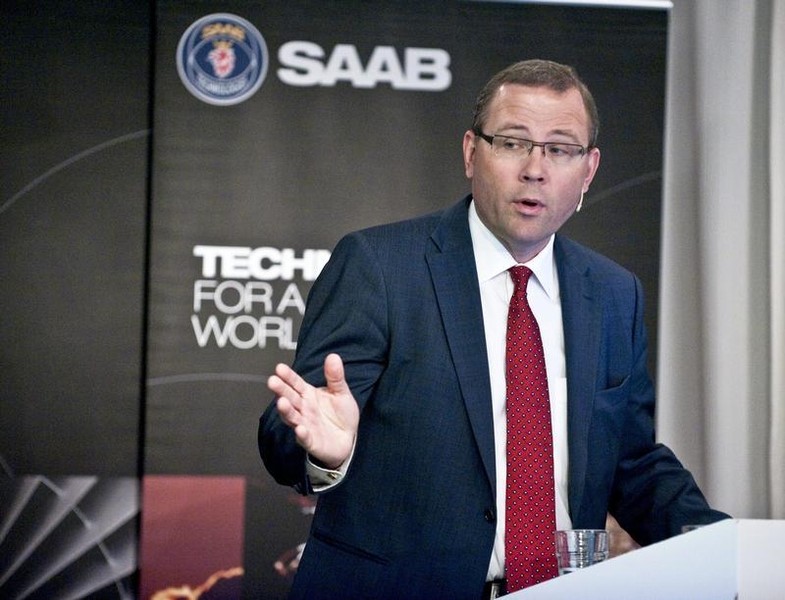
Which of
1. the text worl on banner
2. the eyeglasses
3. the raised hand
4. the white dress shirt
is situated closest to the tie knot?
the white dress shirt

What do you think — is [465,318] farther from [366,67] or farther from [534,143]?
[366,67]

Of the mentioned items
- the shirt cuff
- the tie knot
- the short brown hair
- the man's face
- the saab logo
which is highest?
the saab logo

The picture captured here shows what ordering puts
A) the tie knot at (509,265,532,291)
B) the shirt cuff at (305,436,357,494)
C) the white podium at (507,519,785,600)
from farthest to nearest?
the tie knot at (509,265,532,291)
the shirt cuff at (305,436,357,494)
the white podium at (507,519,785,600)

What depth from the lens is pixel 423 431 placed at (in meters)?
2.30

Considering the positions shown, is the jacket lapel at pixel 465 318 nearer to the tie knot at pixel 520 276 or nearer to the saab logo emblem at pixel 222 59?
the tie knot at pixel 520 276

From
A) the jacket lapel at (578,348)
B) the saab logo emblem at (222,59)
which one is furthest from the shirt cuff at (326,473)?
the saab logo emblem at (222,59)

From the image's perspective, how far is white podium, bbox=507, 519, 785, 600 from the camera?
1.52 meters

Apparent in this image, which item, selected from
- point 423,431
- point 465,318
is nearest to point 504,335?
point 465,318

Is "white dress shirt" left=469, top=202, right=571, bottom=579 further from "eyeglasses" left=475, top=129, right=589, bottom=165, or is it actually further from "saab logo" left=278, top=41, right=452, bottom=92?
"saab logo" left=278, top=41, right=452, bottom=92

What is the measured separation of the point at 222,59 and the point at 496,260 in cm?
236

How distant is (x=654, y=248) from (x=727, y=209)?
17.1 inches

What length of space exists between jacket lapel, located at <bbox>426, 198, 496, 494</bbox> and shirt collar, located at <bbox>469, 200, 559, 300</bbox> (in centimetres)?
4

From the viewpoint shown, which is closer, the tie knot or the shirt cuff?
the shirt cuff

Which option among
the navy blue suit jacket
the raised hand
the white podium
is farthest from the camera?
the navy blue suit jacket
